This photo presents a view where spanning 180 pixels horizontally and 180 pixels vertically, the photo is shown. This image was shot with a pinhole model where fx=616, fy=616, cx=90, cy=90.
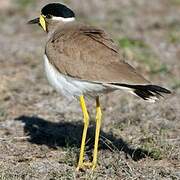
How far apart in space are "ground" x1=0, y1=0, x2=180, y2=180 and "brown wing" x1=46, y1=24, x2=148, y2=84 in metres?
0.84

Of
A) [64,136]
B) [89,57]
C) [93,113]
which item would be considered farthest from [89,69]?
[93,113]

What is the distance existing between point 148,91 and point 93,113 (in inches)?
86.3

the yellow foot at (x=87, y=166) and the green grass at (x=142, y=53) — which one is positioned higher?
the yellow foot at (x=87, y=166)

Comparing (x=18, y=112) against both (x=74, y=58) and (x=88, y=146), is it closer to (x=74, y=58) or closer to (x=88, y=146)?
(x=88, y=146)

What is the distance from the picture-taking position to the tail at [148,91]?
5227 millimetres

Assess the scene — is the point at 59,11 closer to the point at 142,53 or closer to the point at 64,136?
the point at 64,136

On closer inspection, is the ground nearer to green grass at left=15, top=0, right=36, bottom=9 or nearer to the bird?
green grass at left=15, top=0, right=36, bottom=9

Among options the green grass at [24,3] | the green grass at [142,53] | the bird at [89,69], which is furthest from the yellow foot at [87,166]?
the green grass at [24,3]

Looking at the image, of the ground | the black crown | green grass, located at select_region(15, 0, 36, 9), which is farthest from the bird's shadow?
green grass, located at select_region(15, 0, 36, 9)

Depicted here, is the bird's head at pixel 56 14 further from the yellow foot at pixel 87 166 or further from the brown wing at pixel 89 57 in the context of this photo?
the yellow foot at pixel 87 166

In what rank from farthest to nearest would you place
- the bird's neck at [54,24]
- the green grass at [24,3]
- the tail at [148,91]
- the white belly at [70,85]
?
the green grass at [24,3], the bird's neck at [54,24], the white belly at [70,85], the tail at [148,91]

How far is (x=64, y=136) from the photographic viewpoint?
6.66 m

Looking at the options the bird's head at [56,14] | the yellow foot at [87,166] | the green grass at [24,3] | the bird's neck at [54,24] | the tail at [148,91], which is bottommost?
the green grass at [24,3]

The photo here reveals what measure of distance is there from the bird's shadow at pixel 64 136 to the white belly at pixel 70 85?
0.71m
